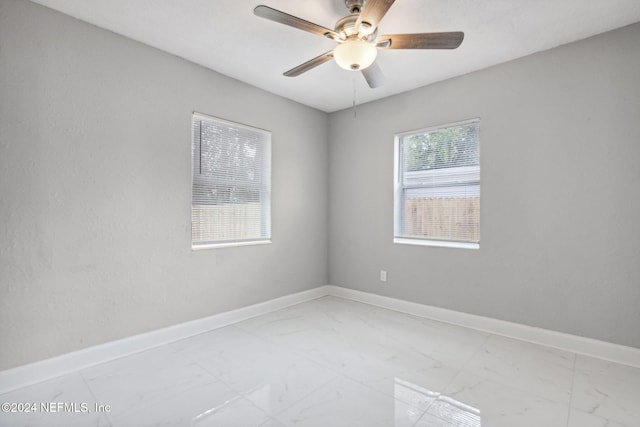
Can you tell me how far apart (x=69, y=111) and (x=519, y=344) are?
3.97m

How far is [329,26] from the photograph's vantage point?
2.25 m

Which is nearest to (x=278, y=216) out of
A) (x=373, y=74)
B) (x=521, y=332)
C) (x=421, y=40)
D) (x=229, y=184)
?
(x=229, y=184)

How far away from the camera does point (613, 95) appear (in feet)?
7.61

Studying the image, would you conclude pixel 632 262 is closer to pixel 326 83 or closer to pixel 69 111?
pixel 326 83

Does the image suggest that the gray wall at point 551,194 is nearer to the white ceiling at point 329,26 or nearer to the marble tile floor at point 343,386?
the white ceiling at point 329,26

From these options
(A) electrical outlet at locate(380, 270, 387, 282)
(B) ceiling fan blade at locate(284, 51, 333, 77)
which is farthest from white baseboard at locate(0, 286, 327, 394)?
(B) ceiling fan blade at locate(284, 51, 333, 77)

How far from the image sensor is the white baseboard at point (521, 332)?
2.28m

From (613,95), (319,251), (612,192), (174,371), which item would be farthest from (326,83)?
(174,371)

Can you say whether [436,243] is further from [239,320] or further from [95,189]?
[95,189]

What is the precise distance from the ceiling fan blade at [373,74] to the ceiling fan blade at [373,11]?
0.38 meters

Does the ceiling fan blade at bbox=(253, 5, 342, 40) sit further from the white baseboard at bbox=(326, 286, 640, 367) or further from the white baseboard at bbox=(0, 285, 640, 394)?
the white baseboard at bbox=(326, 286, 640, 367)

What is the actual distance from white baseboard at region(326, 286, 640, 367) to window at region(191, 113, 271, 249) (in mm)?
1700

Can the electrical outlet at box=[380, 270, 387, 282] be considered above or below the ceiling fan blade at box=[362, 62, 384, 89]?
below

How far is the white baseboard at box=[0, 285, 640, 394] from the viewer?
2.02 m
